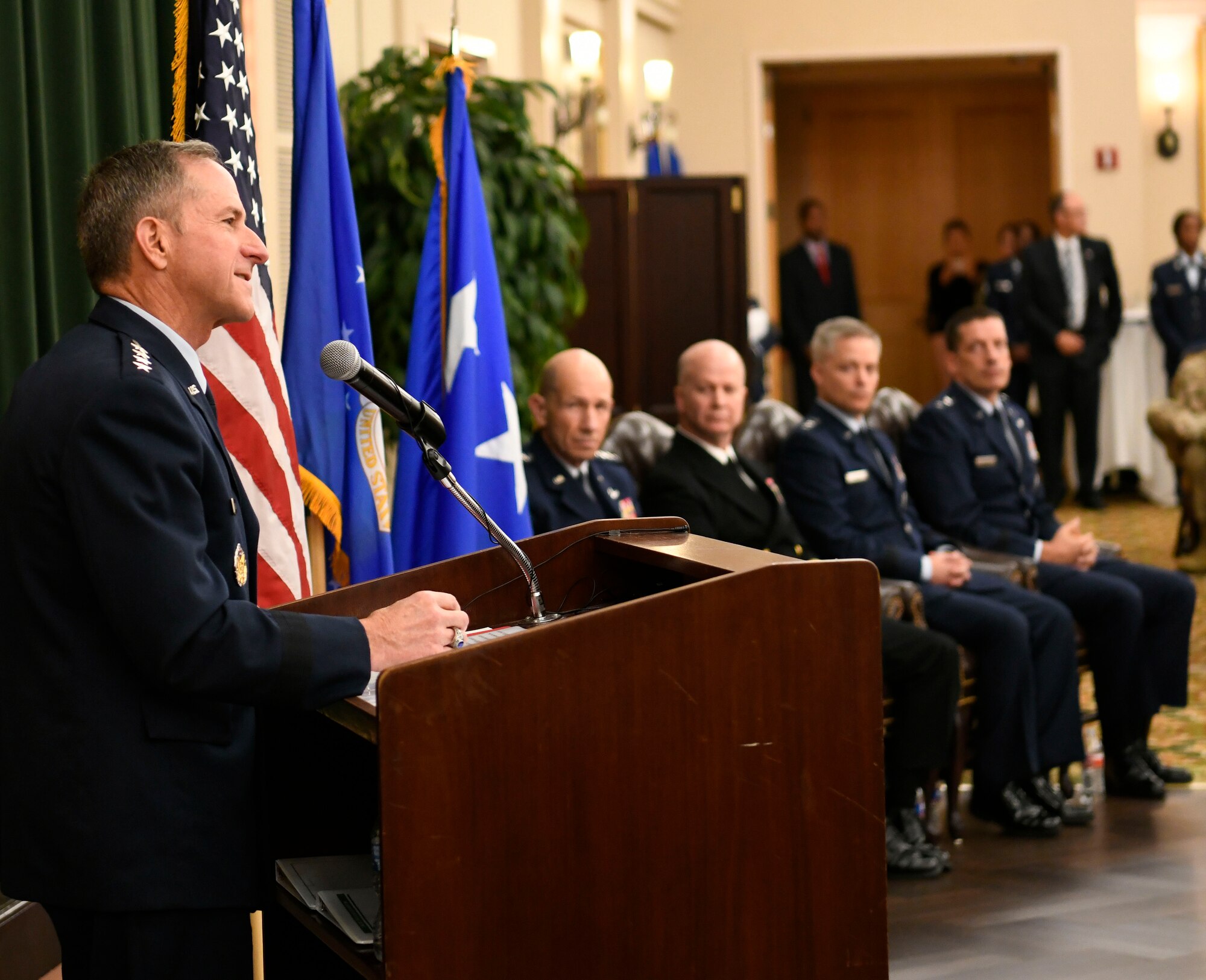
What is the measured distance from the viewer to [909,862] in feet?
11.4

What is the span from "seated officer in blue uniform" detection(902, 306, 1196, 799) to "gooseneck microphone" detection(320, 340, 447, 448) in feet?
9.13

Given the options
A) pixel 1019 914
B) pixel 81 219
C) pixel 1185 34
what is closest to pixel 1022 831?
pixel 1019 914

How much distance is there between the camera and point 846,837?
1688 mm

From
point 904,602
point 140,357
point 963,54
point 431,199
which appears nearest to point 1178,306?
point 963,54

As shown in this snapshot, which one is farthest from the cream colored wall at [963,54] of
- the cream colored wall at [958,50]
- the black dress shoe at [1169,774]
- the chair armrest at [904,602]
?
the chair armrest at [904,602]

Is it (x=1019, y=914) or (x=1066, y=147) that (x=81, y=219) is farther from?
(x=1066, y=147)

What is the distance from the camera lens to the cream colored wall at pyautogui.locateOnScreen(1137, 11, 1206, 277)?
11188 millimetres

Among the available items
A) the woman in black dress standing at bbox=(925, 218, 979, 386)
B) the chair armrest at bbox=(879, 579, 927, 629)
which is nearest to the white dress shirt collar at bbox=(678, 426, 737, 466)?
the chair armrest at bbox=(879, 579, 927, 629)

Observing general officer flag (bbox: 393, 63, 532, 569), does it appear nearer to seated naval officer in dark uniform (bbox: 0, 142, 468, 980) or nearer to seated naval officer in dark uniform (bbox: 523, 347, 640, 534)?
seated naval officer in dark uniform (bbox: 523, 347, 640, 534)

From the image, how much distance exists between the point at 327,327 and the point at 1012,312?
7.29 m

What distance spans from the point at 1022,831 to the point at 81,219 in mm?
2902

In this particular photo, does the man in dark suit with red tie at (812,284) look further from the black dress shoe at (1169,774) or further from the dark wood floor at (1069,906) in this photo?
the dark wood floor at (1069,906)

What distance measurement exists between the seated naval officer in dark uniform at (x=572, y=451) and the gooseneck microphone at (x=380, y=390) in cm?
178

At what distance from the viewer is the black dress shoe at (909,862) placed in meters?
3.46
